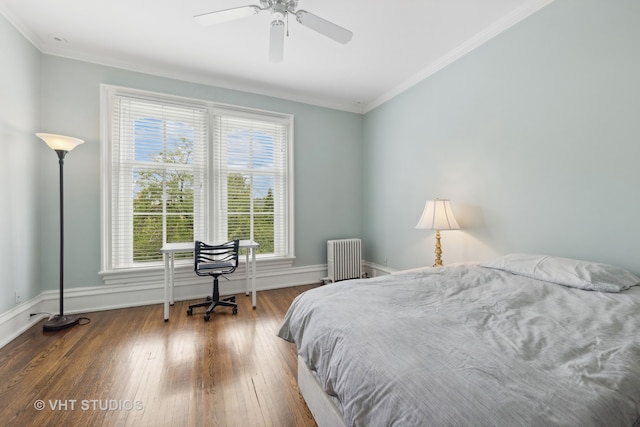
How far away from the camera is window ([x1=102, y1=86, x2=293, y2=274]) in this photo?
3.01m

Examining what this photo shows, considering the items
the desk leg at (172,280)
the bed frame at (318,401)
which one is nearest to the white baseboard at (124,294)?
the desk leg at (172,280)

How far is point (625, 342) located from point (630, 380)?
30 centimetres

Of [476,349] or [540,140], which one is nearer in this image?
[476,349]

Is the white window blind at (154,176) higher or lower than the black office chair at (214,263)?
higher

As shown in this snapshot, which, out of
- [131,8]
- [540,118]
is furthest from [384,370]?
[131,8]

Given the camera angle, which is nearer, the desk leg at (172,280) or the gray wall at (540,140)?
the gray wall at (540,140)

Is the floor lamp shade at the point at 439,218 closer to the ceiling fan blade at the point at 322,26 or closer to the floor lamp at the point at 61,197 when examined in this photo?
the ceiling fan blade at the point at 322,26

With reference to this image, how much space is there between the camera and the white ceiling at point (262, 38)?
2195 mm

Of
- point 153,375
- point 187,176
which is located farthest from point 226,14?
point 153,375

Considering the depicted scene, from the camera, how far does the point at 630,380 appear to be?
72cm

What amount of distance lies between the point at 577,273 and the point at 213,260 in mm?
3016

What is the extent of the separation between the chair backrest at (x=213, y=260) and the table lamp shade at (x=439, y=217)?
6.72ft

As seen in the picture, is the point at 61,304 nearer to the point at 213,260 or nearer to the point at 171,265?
the point at 171,265

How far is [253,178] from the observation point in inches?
145
